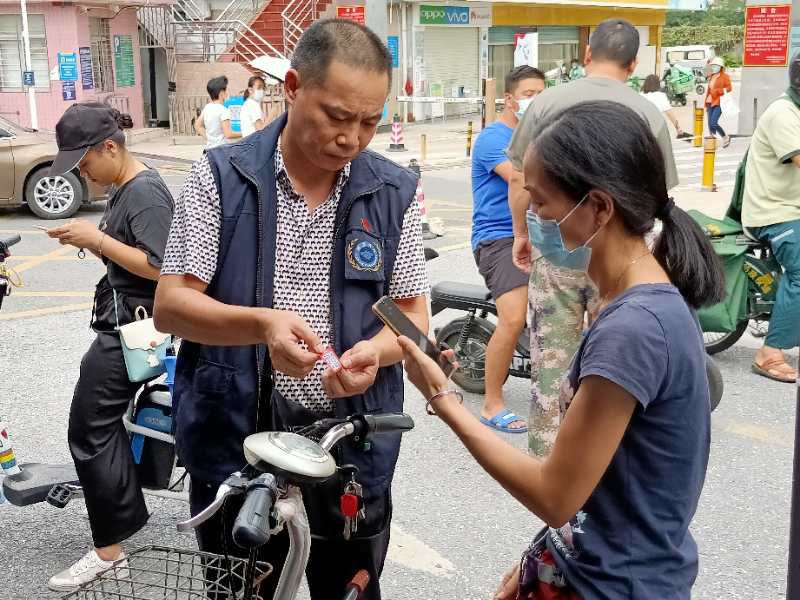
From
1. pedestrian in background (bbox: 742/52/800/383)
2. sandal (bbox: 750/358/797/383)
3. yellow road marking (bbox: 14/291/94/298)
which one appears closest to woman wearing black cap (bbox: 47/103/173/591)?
pedestrian in background (bbox: 742/52/800/383)

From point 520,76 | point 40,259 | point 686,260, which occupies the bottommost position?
point 40,259

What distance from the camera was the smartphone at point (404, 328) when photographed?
224 centimetres

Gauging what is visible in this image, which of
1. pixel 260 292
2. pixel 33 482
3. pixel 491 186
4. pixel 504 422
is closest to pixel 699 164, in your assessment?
pixel 491 186

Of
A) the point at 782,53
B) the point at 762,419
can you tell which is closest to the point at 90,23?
the point at 782,53

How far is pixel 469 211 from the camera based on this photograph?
1392 cm

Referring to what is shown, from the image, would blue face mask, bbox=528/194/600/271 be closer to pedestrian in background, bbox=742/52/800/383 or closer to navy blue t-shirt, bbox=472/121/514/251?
navy blue t-shirt, bbox=472/121/514/251

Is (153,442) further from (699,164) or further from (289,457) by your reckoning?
(699,164)

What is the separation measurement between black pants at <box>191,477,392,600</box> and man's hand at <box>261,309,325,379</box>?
0.46 metres

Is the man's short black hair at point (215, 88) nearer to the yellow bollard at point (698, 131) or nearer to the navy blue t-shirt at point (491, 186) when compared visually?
the navy blue t-shirt at point (491, 186)

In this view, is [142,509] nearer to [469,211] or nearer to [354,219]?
[354,219]

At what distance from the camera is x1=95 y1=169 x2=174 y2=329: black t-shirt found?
3736 millimetres

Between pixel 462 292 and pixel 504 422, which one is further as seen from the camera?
pixel 462 292

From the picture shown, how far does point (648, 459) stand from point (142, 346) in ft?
8.00

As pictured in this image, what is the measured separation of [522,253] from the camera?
16.6 ft
